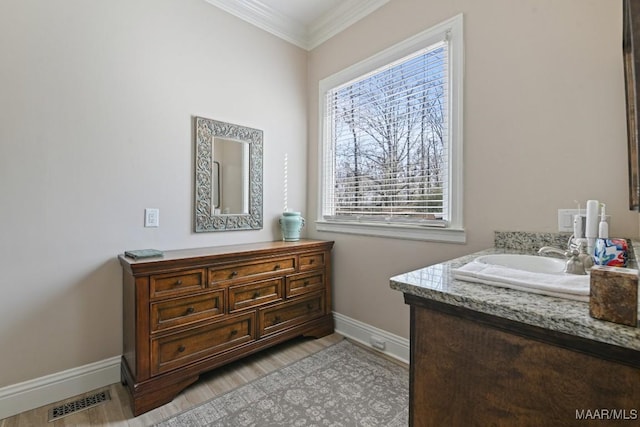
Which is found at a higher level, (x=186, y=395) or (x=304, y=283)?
(x=304, y=283)

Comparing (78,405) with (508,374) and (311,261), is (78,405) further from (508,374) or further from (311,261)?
(508,374)

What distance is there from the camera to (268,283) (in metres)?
2.28

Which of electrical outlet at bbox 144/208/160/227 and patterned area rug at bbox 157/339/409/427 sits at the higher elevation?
electrical outlet at bbox 144/208/160/227

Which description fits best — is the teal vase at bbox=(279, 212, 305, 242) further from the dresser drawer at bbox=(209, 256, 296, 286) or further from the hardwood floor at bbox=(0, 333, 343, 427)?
the hardwood floor at bbox=(0, 333, 343, 427)

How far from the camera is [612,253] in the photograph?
3.68 ft

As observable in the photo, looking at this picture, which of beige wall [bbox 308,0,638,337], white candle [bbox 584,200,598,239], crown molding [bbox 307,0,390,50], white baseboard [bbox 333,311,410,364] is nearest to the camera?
white candle [bbox 584,200,598,239]

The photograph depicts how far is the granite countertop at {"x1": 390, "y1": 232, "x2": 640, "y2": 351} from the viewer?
615 millimetres

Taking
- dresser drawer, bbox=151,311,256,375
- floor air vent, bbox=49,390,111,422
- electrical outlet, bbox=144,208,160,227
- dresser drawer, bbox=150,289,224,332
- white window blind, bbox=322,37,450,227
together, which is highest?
white window blind, bbox=322,37,450,227

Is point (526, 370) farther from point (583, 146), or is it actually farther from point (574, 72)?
point (574, 72)

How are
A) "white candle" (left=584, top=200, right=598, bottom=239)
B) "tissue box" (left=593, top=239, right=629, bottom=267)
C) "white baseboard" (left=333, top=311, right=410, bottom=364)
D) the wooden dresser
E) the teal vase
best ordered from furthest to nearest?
the teal vase < "white baseboard" (left=333, top=311, right=410, bottom=364) < the wooden dresser < "white candle" (left=584, top=200, right=598, bottom=239) < "tissue box" (left=593, top=239, right=629, bottom=267)

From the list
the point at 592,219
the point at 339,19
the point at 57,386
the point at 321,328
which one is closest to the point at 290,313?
the point at 321,328

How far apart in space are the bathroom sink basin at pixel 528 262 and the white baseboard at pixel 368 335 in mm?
1102

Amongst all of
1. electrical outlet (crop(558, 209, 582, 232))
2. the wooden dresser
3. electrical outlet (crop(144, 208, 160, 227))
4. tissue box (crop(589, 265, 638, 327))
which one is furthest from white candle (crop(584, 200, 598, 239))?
electrical outlet (crop(144, 208, 160, 227))

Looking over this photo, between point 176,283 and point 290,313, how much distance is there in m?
0.97
